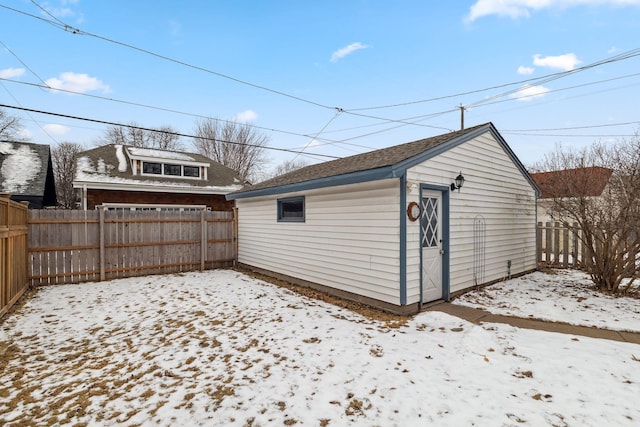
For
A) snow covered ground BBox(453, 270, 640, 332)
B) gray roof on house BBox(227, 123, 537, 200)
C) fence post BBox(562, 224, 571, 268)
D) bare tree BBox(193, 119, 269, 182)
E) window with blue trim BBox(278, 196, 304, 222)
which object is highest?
bare tree BBox(193, 119, 269, 182)

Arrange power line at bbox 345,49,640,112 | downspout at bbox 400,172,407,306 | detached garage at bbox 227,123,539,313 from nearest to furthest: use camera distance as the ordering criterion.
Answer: downspout at bbox 400,172,407,306 → detached garage at bbox 227,123,539,313 → power line at bbox 345,49,640,112

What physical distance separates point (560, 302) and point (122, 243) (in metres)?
10.7

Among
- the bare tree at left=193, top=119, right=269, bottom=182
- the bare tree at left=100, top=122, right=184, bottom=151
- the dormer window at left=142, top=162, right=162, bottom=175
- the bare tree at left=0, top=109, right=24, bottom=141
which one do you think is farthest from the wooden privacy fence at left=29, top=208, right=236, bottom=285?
the bare tree at left=0, top=109, right=24, bottom=141

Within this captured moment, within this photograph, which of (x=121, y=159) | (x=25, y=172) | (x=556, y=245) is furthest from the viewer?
(x=121, y=159)

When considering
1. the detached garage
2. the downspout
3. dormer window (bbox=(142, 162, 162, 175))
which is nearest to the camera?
the downspout

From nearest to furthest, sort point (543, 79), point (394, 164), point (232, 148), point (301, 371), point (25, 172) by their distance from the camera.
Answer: point (301, 371) → point (394, 164) → point (543, 79) → point (25, 172) → point (232, 148)

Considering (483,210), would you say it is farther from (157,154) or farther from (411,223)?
(157,154)

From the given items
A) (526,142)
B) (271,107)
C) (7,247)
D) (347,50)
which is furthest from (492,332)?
(526,142)

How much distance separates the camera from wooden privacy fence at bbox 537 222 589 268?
9.02m

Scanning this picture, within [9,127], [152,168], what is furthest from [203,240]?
[9,127]

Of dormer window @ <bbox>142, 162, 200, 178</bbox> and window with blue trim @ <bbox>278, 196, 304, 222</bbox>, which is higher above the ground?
dormer window @ <bbox>142, 162, 200, 178</bbox>

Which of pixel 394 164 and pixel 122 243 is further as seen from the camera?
pixel 122 243

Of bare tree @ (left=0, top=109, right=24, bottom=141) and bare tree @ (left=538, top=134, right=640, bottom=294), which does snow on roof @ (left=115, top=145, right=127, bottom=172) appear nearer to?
bare tree @ (left=0, top=109, right=24, bottom=141)

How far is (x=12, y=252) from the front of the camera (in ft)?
18.7
